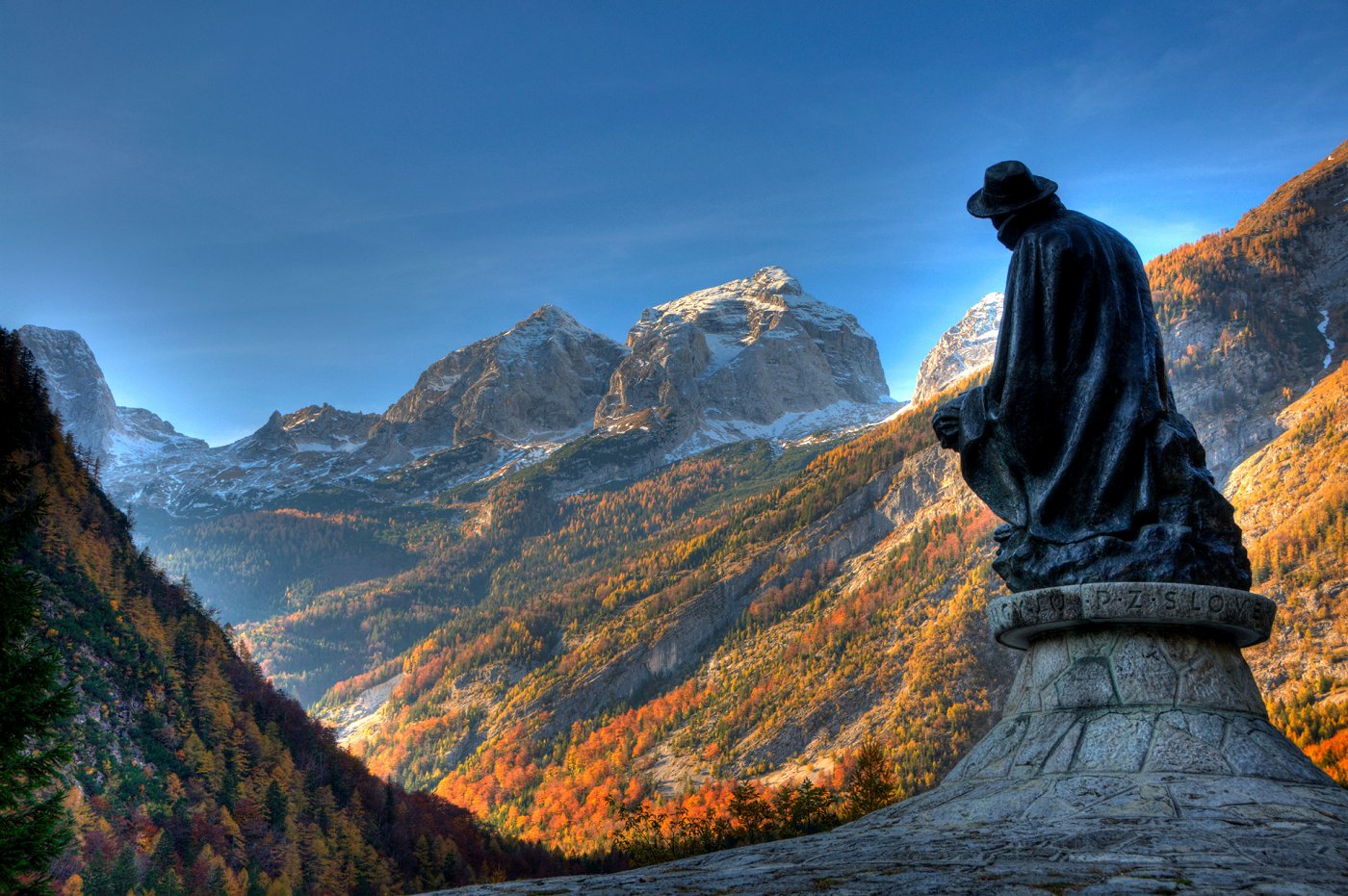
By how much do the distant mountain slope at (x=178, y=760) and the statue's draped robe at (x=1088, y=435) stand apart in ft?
227

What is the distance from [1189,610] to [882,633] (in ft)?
583

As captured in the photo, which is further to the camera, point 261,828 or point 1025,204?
point 261,828

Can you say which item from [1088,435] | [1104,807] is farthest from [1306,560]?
[1104,807]

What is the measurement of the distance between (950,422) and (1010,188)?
3514 mm

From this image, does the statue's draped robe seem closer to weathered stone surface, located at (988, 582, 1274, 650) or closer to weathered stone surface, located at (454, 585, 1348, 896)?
weathered stone surface, located at (988, 582, 1274, 650)

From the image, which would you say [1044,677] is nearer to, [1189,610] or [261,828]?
[1189,610]

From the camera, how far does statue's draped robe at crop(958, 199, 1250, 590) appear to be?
43.0ft

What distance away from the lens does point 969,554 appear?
186375 mm

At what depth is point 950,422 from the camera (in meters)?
15.3

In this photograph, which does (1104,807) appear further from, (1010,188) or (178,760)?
(178,760)

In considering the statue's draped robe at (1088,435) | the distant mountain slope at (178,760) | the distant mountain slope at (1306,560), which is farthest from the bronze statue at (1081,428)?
the distant mountain slope at (1306,560)

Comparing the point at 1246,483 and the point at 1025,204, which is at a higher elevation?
the point at 1246,483

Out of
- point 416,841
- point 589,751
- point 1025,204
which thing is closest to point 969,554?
point 589,751

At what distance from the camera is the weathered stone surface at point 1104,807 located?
306 inches
